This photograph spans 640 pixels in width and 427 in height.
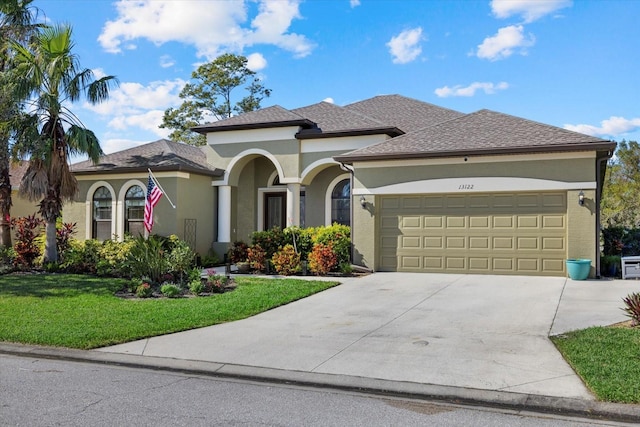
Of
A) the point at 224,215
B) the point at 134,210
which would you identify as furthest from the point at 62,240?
the point at 224,215

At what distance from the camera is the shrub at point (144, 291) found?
39.9 feet

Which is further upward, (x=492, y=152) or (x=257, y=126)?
(x=257, y=126)

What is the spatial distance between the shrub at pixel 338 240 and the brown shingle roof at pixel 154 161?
224 inches

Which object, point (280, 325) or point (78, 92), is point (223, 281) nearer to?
point (280, 325)

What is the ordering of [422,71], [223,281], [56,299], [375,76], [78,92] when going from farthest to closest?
[375,76], [422,71], [78,92], [223,281], [56,299]

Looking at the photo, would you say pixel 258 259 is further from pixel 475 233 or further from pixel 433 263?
pixel 475 233

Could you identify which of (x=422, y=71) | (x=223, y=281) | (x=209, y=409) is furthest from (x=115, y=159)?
(x=209, y=409)

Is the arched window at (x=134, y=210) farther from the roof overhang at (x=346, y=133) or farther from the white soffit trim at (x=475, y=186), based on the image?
the white soffit trim at (x=475, y=186)

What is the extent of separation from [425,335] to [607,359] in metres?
2.59

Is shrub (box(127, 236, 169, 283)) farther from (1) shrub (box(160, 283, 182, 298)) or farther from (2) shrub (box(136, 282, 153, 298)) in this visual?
(1) shrub (box(160, 283, 182, 298))

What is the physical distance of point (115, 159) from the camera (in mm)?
21172

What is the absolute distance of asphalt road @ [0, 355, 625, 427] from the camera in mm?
4961

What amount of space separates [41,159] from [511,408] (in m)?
15.5

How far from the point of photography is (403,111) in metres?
22.0
